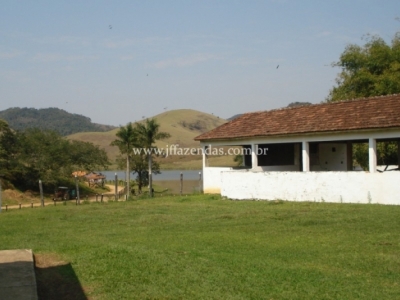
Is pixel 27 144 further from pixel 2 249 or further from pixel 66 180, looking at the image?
pixel 2 249

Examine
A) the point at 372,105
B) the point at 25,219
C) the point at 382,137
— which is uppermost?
the point at 372,105

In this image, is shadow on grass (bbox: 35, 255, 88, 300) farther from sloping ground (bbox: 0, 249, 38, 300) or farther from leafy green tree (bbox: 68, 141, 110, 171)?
leafy green tree (bbox: 68, 141, 110, 171)

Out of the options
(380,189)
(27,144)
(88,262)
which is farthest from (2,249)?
(27,144)

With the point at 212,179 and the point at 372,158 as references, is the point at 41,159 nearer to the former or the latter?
the point at 212,179

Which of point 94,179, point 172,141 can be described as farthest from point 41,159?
point 172,141

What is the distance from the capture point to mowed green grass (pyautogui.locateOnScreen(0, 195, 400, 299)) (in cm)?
784

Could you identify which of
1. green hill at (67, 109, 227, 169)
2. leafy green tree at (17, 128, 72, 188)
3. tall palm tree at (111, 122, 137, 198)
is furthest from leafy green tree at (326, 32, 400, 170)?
green hill at (67, 109, 227, 169)

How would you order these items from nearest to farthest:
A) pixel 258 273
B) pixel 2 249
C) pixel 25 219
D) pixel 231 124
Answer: pixel 258 273 < pixel 2 249 < pixel 25 219 < pixel 231 124

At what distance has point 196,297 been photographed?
7.39 meters

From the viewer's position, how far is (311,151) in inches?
1132

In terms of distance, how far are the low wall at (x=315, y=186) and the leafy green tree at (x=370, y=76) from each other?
13463 mm

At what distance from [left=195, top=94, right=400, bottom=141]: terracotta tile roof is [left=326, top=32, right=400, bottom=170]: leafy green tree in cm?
973

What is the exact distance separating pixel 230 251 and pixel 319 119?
48.4 feet

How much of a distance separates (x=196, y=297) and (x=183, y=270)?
152 centimetres
